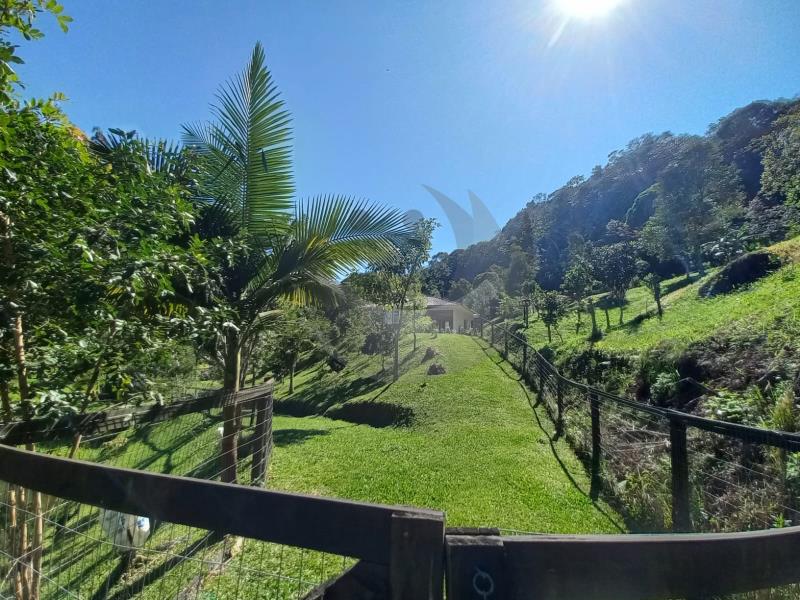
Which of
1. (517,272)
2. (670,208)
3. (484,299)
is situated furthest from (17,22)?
(517,272)

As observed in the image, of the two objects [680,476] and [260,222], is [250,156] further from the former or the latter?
[680,476]

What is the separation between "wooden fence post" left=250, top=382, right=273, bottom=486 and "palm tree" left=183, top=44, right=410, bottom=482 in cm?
39

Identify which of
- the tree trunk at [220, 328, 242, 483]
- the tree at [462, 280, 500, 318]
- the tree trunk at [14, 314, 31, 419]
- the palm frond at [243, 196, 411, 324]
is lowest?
the tree trunk at [220, 328, 242, 483]

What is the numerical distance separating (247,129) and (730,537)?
13.8ft

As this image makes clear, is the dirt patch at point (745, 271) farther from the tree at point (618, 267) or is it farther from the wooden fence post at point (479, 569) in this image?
the wooden fence post at point (479, 569)

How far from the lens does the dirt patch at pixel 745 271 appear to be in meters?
9.52

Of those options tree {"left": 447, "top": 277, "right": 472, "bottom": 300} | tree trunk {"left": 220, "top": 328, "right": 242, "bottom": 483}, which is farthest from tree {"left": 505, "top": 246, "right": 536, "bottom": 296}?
tree trunk {"left": 220, "top": 328, "right": 242, "bottom": 483}

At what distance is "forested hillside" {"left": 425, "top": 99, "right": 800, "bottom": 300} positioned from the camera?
18.0m

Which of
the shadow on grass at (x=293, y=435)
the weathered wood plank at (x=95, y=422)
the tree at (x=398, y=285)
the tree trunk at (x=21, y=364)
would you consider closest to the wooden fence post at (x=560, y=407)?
the shadow on grass at (x=293, y=435)

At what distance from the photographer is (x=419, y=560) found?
0.71 metres

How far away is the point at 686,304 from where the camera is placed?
12.5 m

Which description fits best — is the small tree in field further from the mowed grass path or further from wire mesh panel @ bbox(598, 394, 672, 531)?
wire mesh panel @ bbox(598, 394, 672, 531)

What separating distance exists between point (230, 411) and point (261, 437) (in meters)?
0.91

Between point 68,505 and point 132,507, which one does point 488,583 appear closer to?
point 132,507
